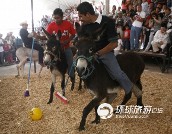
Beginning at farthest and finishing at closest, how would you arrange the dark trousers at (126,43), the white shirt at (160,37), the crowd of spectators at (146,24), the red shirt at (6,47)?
the red shirt at (6,47), the dark trousers at (126,43), the crowd of spectators at (146,24), the white shirt at (160,37)

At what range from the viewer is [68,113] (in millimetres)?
6086

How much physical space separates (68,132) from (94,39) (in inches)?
78.6

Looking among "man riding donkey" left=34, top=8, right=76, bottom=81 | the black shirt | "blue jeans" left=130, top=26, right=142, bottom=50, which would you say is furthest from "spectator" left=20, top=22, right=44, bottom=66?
"blue jeans" left=130, top=26, right=142, bottom=50

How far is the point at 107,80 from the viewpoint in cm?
489

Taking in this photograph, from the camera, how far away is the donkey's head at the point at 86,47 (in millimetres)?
4250

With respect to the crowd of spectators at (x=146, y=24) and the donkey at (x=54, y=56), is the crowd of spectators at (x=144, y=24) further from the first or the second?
the donkey at (x=54, y=56)

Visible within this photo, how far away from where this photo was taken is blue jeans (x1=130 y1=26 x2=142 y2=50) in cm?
1232

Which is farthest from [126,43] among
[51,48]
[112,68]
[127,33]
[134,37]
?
[112,68]

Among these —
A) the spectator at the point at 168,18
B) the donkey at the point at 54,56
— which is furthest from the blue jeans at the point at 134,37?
the donkey at the point at 54,56

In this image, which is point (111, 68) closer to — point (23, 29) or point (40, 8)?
point (23, 29)

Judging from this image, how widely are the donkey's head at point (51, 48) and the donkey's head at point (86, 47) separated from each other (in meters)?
2.02

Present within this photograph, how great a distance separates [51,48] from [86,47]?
2251mm

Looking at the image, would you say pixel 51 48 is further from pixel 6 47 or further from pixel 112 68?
pixel 6 47

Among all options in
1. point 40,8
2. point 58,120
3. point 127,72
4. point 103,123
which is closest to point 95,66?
point 127,72
